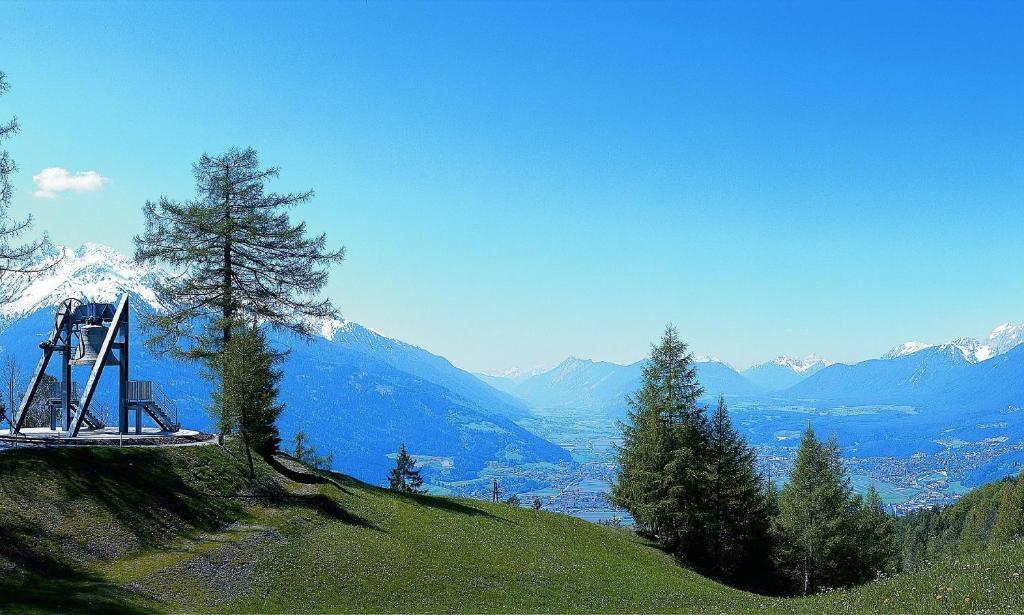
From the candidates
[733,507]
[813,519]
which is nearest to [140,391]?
[733,507]

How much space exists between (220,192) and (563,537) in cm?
2953

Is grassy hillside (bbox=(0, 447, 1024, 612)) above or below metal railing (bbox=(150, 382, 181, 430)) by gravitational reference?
below

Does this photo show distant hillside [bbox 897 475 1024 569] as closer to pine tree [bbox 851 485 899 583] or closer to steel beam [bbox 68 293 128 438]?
pine tree [bbox 851 485 899 583]

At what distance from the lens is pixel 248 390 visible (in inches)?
1441

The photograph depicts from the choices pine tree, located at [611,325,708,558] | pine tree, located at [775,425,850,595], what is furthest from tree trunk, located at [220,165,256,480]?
pine tree, located at [775,425,850,595]

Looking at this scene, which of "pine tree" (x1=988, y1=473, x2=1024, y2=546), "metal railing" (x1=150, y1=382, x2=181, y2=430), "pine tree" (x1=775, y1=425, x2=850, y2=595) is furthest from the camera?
"pine tree" (x1=988, y1=473, x2=1024, y2=546)

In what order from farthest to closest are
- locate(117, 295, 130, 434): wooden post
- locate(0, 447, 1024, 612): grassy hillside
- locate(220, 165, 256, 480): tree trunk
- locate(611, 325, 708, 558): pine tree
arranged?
locate(611, 325, 708, 558): pine tree → locate(220, 165, 256, 480): tree trunk → locate(117, 295, 130, 434): wooden post → locate(0, 447, 1024, 612): grassy hillside

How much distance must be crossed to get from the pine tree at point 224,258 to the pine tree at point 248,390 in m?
2.56

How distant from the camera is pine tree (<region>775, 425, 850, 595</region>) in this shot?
2003 inches

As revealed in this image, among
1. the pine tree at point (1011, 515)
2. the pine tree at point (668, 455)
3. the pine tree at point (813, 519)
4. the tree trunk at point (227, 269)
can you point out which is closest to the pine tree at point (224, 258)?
the tree trunk at point (227, 269)

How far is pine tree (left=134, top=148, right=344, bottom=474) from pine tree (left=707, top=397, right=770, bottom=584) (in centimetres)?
3000

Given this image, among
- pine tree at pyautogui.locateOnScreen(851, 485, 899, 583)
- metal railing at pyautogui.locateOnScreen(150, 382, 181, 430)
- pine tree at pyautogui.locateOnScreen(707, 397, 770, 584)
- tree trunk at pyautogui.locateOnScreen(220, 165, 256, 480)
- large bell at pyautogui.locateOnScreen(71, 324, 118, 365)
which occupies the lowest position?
pine tree at pyautogui.locateOnScreen(851, 485, 899, 583)

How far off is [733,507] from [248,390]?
3368 cm

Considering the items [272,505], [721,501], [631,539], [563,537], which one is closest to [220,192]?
[272,505]
